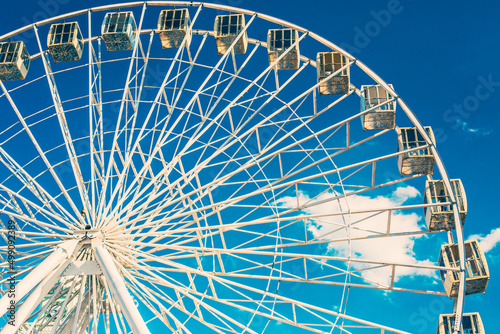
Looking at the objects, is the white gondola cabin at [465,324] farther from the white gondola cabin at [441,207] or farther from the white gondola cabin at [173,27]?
the white gondola cabin at [173,27]

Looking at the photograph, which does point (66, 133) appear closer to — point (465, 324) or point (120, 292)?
point (120, 292)

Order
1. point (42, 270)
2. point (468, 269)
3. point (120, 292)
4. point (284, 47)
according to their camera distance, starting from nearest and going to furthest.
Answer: point (120, 292)
point (42, 270)
point (468, 269)
point (284, 47)

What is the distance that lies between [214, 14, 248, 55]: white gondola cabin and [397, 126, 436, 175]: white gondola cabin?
678cm

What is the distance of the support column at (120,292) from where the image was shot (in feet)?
33.9

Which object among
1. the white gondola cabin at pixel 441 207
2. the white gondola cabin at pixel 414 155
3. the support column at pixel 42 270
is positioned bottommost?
the support column at pixel 42 270

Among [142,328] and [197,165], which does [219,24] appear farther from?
[142,328]

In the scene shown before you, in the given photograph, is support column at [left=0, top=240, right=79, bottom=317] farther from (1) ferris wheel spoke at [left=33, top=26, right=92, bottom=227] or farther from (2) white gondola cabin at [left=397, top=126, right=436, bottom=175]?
(2) white gondola cabin at [left=397, top=126, right=436, bottom=175]

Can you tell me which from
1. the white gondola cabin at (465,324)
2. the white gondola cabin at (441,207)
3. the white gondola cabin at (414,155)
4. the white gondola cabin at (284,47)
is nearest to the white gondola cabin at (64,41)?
the white gondola cabin at (284,47)

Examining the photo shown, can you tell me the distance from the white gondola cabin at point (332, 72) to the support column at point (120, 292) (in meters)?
9.47

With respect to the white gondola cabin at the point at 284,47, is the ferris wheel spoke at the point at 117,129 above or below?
below

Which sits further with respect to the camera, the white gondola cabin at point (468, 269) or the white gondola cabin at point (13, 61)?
the white gondola cabin at point (13, 61)

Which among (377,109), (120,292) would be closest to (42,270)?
(120,292)

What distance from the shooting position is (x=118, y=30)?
20125 mm

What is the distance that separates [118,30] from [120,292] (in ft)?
38.9
